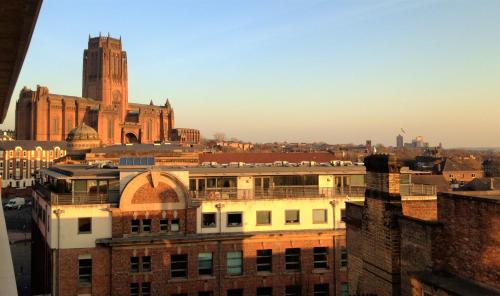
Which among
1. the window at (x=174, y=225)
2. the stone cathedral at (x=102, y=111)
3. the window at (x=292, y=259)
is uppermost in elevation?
the stone cathedral at (x=102, y=111)

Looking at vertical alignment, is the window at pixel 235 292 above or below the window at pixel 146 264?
below

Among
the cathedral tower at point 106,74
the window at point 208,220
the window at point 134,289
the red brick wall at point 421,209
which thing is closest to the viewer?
the red brick wall at point 421,209

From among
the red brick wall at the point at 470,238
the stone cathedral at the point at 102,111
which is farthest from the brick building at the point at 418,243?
the stone cathedral at the point at 102,111

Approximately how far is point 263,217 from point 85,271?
11.4 metres

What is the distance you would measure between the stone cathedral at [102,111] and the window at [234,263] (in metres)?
118

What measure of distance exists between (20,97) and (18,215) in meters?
81.6

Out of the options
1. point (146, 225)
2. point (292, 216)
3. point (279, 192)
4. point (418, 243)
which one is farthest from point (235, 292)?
point (418, 243)

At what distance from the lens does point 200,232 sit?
29.3 metres

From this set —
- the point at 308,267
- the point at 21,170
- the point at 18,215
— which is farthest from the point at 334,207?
the point at 21,170

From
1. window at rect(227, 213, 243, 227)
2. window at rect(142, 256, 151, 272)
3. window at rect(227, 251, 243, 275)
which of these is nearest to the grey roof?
window at rect(142, 256, 151, 272)

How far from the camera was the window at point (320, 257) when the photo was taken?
30516 millimetres

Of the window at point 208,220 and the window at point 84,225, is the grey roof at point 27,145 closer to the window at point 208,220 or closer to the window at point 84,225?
the window at point 84,225

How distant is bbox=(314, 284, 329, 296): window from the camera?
99.1 feet

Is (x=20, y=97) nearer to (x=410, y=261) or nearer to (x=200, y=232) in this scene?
(x=200, y=232)
